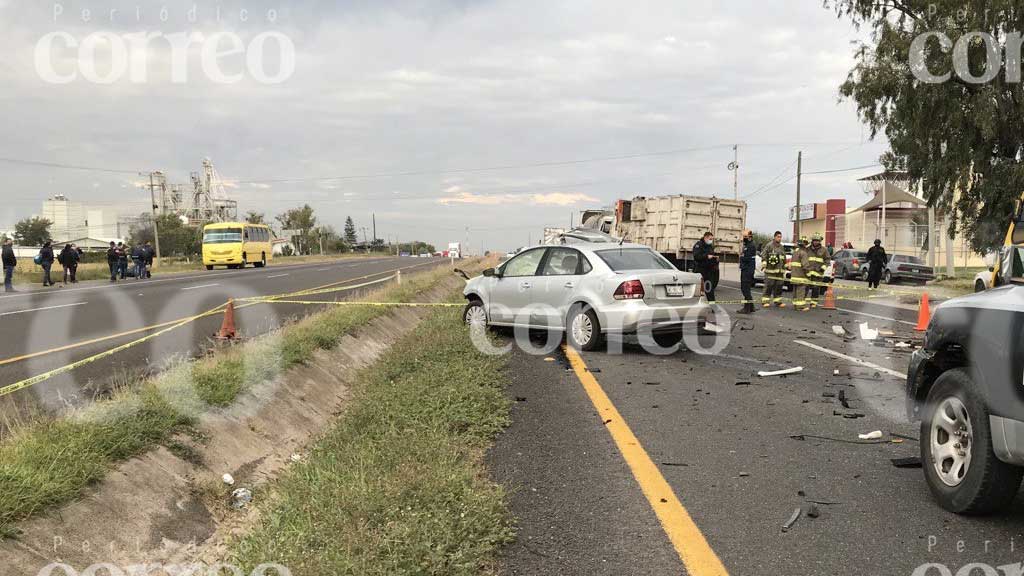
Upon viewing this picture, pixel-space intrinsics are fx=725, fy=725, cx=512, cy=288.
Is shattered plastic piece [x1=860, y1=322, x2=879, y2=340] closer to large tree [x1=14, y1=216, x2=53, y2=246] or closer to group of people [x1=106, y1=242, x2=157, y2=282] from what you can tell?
group of people [x1=106, y1=242, x2=157, y2=282]

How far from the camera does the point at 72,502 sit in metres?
4.17

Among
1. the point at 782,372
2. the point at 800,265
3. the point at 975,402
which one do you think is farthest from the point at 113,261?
the point at 975,402

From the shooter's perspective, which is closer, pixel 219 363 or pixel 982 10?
pixel 219 363

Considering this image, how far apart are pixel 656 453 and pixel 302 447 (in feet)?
11.6

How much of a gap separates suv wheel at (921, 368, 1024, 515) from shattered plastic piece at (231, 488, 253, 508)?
4.58 m

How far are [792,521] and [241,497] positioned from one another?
12.7ft

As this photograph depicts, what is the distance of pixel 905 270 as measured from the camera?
3162 centimetres

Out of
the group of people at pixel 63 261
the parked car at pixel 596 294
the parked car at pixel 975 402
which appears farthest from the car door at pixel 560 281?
the group of people at pixel 63 261

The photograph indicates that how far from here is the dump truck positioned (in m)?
22.2

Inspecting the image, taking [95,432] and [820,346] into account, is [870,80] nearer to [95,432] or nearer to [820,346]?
[820,346]

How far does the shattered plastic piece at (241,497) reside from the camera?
17.5ft

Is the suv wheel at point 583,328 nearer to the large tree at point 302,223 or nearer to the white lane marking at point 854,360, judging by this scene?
the white lane marking at point 854,360

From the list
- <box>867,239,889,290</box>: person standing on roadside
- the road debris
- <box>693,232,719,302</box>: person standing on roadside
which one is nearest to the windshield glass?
<box>693,232,719,302</box>: person standing on roadside

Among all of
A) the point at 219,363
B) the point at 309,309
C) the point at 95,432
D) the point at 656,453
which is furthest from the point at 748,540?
the point at 309,309
